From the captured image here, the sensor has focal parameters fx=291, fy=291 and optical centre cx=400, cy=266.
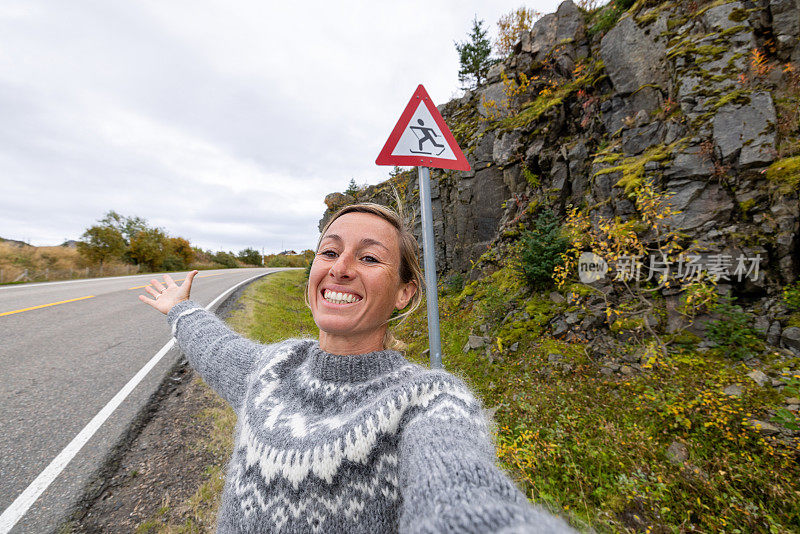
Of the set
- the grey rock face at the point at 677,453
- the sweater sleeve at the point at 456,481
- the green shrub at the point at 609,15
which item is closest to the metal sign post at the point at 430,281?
the sweater sleeve at the point at 456,481

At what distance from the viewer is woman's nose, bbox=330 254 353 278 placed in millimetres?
1349

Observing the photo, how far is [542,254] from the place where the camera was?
213 inches

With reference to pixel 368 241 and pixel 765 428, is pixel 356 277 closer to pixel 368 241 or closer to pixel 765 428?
pixel 368 241

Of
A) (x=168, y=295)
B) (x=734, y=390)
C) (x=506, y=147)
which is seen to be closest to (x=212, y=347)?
(x=168, y=295)

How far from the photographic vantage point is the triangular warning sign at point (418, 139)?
2086 millimetres

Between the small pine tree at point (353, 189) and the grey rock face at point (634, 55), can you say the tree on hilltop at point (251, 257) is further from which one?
the grey rock face at point (634, 55)

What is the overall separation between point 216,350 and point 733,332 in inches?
215

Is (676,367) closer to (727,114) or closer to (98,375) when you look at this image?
(727,114)

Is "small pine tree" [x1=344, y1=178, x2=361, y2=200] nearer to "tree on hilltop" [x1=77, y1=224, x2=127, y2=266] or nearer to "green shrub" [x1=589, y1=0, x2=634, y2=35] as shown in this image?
"green shrub" [x1=589, y1=0, x2=634, y2=35]

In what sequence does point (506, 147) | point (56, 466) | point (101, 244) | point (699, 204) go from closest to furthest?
1. point (56, 466)
2. point (699, 204)
3. point (506, 147)
4. point (101, 244)

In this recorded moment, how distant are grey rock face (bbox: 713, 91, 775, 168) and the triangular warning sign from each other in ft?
15.7

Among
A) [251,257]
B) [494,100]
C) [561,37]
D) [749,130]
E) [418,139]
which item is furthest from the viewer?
[251,257]

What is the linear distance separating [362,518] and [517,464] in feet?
8.44

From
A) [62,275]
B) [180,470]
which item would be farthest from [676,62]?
[62,275]
